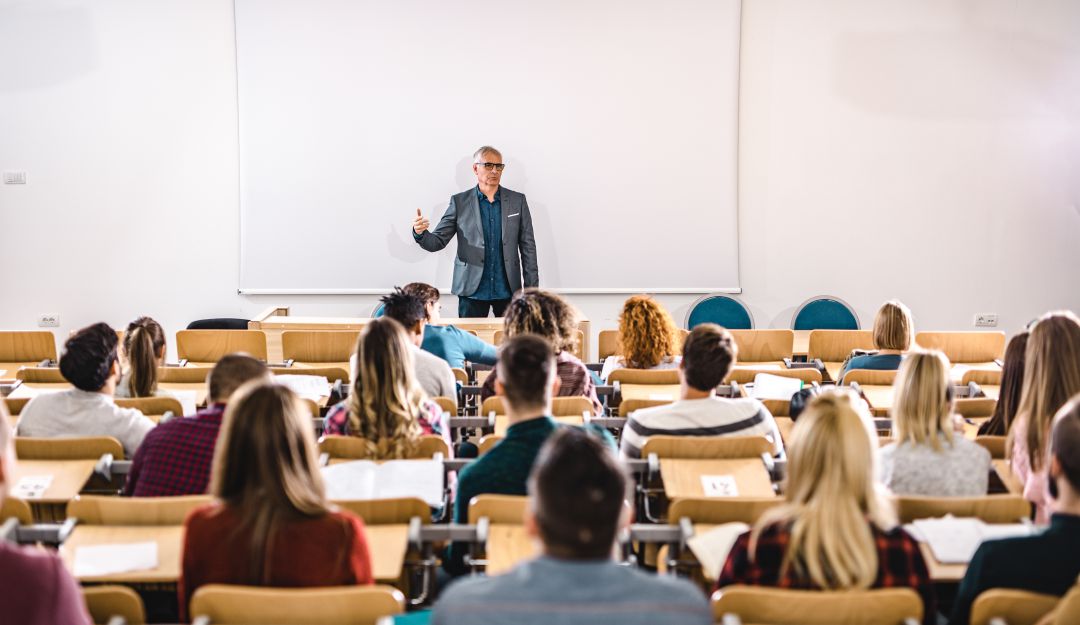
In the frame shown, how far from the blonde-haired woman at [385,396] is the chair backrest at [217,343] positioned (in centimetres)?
241

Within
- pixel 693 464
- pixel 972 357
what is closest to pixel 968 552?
pixel 693 464

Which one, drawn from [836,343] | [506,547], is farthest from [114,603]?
[836,343]

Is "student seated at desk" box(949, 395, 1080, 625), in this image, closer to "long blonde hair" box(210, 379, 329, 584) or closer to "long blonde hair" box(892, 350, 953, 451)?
"long blonde hair" box(892, 350, 953, 451)

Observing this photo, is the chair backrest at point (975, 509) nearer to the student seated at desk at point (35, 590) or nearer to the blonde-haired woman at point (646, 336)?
the blonde-haired woman at point (646, 336)

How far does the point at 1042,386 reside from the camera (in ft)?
12.6

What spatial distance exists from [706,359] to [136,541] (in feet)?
6.88

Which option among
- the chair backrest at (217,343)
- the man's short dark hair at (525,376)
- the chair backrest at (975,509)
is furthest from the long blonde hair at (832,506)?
the chair backrest at (217,343)

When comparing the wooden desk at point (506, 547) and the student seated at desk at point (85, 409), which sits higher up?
the student seated at desk at point (85, 409)

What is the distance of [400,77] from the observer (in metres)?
8.27

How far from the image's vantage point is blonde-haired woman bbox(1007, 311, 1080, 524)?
12.2ft

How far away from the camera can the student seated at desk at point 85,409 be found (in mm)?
4062

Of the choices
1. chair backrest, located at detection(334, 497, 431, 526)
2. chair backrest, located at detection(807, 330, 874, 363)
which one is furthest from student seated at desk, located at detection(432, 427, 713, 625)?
chair backrest, located at detection(807, 330, 874, 363)

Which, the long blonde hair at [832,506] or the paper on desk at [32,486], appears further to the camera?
the paper on desk at [32,486]

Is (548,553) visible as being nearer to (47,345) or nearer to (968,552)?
(968,552)
